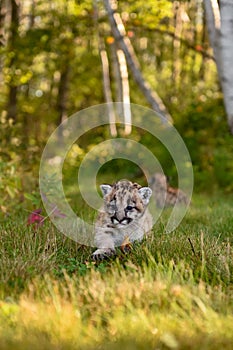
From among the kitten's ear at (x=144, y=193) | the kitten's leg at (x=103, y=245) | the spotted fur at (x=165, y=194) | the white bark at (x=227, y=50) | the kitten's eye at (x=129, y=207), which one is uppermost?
the white bark at (x=227, y=50)

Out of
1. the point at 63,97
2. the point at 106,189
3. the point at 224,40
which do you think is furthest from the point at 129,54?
the point at 63,97

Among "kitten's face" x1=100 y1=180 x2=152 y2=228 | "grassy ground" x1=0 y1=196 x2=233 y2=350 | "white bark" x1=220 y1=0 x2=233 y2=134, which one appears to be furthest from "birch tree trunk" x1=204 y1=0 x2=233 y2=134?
"grassy ground" x1=0 y1=196 x2=233 y2=350

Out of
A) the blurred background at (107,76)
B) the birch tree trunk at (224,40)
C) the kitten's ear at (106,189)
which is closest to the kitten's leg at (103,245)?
the kitten's ear at (106,189)

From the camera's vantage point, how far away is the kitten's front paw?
5.91 metres

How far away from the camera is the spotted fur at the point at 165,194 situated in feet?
34.8

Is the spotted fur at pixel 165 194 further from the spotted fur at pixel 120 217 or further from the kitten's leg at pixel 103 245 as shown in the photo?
the kitten's leg at pixel 103 245

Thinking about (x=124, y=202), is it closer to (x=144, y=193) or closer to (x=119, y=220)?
(x=119, y=220)

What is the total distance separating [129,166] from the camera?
1481 cm

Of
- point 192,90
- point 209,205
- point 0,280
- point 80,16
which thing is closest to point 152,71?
point 192,90

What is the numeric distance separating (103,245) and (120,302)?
172 cm

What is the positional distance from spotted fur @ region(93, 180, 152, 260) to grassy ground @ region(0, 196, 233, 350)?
15.8 inches

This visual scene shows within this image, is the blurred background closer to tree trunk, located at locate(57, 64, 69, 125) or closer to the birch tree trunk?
tree trunk, located at locate(57, 64, 69, 125)

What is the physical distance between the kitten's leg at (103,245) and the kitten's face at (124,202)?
153 mm

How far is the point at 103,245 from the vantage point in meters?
6.11
